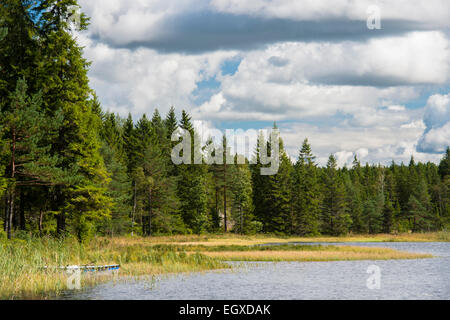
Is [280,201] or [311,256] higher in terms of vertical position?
[280,201]

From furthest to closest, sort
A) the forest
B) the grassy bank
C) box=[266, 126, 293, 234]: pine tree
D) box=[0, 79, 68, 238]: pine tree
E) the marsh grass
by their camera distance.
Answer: box=[266, 126, 293, 234]: pine tree < the forest < box=[0, 79, 68, 238]: pine tree < the grassy bank < the marsh grass

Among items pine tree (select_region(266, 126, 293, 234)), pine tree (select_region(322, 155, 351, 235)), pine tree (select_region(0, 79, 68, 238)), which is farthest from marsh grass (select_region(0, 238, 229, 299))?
pine tree (select_region(322, 155, 351, 235))

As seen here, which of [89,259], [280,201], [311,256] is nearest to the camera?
[89,259]

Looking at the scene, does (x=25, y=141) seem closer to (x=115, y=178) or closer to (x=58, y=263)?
(x=58, y=263)

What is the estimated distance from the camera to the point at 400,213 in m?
122

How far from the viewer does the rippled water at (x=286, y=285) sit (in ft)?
75.7

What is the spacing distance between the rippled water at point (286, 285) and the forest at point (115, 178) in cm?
1328

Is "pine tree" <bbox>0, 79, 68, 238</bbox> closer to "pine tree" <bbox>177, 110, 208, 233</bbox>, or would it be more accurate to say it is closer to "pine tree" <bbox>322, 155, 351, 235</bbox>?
"pine tree" <bbox>177, 110, 208, 233</bbox>

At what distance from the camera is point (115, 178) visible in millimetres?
61656

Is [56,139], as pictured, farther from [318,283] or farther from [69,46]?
[318,283]

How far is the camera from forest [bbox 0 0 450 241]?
36.1 metres

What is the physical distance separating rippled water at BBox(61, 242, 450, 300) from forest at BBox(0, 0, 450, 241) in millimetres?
13277

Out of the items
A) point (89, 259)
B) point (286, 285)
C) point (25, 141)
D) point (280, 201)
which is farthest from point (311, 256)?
point (280, 201)

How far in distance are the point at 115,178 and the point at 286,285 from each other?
3944 centimetres
